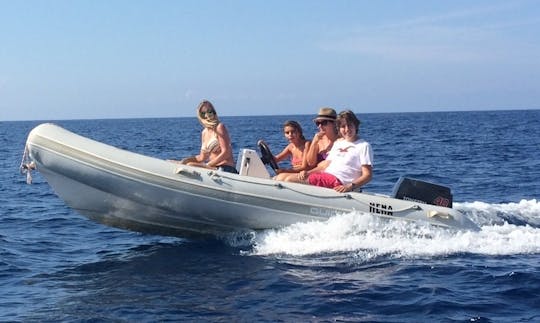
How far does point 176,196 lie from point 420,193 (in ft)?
8.83

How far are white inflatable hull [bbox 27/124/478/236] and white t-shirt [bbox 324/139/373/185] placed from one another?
0.74 feet

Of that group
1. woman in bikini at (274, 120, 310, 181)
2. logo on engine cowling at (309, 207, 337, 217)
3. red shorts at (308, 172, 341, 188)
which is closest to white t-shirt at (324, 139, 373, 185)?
red shorts at (308, 172, 341, 188)

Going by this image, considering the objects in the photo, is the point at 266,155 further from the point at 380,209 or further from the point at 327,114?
the point at 380,209

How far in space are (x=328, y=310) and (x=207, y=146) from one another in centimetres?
297

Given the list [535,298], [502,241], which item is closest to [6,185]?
[502,241]

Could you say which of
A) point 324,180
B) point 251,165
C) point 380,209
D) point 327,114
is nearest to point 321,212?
point 324,180

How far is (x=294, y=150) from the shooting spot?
8.14 m

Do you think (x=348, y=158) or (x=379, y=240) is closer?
(x=379, y=240)

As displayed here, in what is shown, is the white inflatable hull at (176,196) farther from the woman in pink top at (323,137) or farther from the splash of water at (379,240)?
the woman in pink top at (323,137)

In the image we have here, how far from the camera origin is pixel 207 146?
306 inches

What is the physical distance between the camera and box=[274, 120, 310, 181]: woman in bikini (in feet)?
25.8

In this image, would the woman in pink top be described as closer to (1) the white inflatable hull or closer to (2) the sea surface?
(1) the white inflatable hull

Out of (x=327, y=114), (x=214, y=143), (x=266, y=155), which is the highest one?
(x=327, y=114)

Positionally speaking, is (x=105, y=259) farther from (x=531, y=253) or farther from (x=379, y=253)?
(x=531, y=253)
